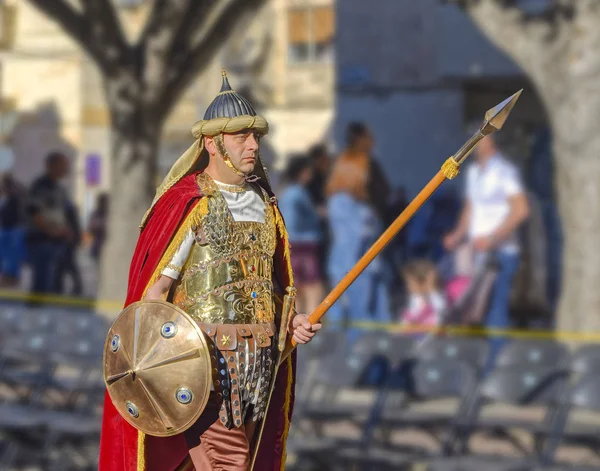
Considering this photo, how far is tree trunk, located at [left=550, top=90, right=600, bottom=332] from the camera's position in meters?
10.0

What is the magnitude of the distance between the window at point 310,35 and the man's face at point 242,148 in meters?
23.8

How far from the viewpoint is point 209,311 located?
17.9 feet

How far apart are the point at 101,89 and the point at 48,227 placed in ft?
49.8

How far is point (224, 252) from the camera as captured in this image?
217 inches

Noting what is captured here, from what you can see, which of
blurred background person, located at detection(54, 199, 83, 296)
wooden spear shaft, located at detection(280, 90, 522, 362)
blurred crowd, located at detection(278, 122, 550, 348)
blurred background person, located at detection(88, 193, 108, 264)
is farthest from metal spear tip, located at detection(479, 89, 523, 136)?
blurred background person, located at detection(88, 193, 108, 264)

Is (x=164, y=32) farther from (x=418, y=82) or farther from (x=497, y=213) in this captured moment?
(x=418, y=82)

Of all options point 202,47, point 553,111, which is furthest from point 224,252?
point 202,47

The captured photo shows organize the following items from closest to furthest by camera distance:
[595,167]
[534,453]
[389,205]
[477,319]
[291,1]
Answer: [534,453], [595,167], [477,319], [389,205], [291,1]

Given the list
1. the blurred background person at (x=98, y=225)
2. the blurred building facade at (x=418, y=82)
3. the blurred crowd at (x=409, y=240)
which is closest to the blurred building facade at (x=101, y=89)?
the blurred background person at (x=98, y=225)

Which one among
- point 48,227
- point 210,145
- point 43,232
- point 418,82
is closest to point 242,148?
point 210,145

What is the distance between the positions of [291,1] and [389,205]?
16.2 m

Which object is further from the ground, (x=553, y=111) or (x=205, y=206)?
(x=553, y=111)

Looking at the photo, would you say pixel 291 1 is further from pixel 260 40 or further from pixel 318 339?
pixel 318 339

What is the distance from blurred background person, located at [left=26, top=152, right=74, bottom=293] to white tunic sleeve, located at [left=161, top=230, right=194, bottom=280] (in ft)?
29.2
